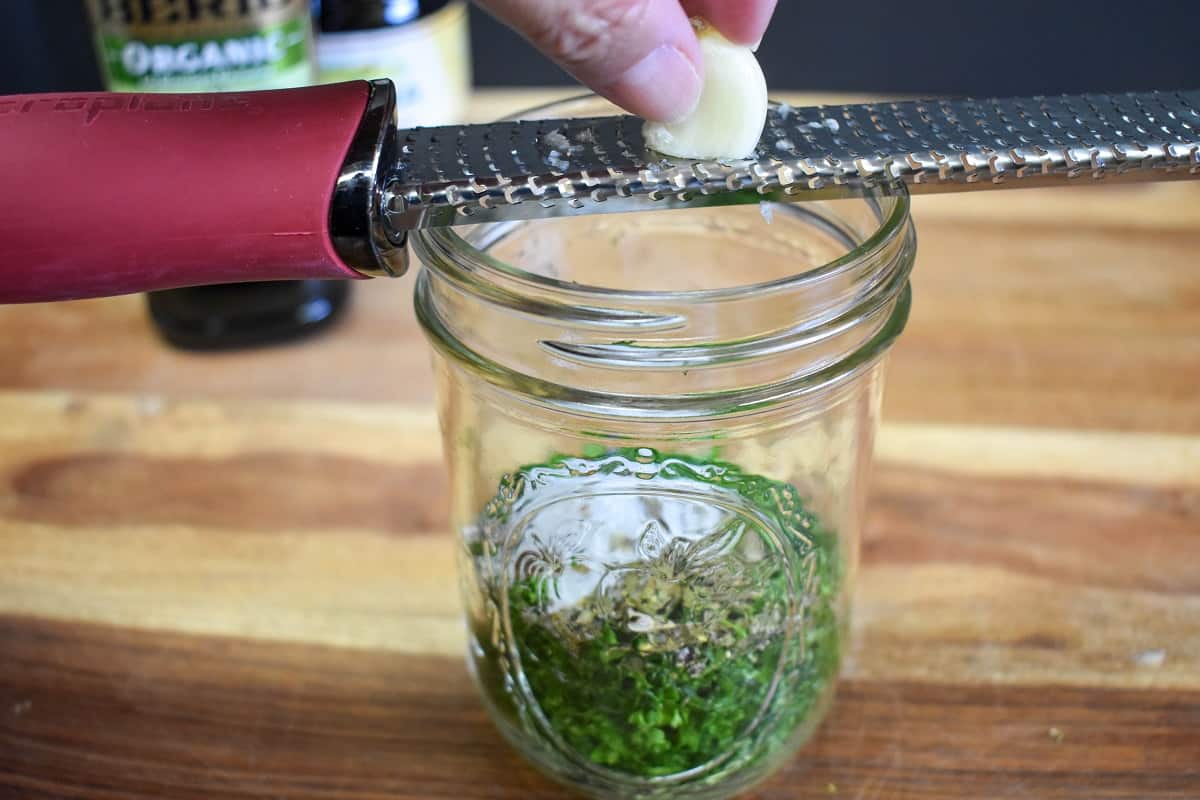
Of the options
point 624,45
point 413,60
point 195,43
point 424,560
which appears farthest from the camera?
point 413,60

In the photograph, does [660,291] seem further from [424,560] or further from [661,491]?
[424,560]

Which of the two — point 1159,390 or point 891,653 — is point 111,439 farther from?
point 1159,390

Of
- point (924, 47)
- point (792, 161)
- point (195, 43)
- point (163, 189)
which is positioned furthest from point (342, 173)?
point (924, 47)

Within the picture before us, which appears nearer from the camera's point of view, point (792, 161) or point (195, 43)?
point (792, 161)

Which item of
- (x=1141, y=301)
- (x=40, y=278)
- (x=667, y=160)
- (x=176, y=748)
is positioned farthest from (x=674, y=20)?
(x=1141, y=301)

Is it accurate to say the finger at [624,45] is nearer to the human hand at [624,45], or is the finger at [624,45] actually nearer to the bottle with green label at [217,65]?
the human hand at [624,45]

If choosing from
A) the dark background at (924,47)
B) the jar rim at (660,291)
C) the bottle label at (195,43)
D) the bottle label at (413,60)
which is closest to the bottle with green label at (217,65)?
the bottle label at (195,43)

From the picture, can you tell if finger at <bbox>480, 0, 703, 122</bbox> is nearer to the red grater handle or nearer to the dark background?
the red grater handle
